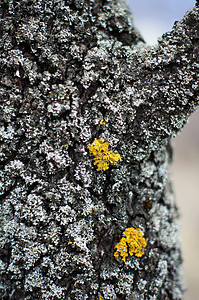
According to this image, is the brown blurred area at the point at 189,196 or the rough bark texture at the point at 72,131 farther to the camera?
the brown blurred area at the point at 189,196

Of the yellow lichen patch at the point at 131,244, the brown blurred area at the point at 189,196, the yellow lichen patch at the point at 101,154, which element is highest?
the brown blurred area at the point at 189,196

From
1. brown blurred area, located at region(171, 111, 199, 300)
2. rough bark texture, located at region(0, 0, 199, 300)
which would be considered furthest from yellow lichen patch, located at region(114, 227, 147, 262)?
brown blurred area, located at region(171, 111, 199, 300)

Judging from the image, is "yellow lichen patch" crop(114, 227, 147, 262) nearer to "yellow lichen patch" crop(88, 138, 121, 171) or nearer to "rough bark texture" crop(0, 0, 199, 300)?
"rough bark texture" crop(0, 0, 199, 300)

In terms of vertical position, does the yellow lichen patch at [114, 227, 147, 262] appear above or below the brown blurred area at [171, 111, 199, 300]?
below

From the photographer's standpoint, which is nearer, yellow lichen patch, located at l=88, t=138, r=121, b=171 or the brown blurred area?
yellow lichen patch, located at l=88, t=138, r=121, b=171

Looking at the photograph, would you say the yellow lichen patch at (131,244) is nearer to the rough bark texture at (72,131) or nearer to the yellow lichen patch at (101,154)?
the rough bark texture at (72,131)

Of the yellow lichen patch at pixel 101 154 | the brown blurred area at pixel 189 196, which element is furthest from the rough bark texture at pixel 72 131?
the brown blurred area at pixel 189 196

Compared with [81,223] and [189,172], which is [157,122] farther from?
[189,172]
